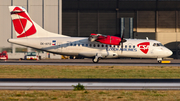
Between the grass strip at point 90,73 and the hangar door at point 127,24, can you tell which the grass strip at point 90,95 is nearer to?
the grass strip at point 90,73

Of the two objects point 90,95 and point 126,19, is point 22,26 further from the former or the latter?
point 126,19

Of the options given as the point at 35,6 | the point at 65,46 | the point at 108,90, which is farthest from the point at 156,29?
the point at 108,90

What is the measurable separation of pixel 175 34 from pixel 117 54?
3639 cm

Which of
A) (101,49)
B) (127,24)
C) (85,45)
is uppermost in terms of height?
(127,24)

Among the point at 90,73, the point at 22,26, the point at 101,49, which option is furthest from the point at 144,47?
the point at 22,26

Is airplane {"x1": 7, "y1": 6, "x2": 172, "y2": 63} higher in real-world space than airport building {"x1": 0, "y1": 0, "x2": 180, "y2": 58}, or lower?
lower

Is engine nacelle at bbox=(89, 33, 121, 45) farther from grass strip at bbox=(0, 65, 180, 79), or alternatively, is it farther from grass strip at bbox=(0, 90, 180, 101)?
grass strip at bbox=(0, 90, 180, 101)

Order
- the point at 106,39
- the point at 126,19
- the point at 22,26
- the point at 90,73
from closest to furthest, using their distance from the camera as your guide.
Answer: the point at 90,73 → the point at 106,39 → the point at 22,26 → the point at 126,19

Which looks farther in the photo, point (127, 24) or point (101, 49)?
point (127, 24)

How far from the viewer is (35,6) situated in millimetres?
65250

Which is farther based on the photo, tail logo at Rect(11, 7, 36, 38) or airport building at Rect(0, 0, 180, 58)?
airport building at Rect(0, 0, 180, 58)

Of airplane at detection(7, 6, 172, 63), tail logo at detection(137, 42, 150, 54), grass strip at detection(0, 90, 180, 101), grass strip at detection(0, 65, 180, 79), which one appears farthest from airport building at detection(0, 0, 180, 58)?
grass strip at detection(0, 90, 180, 101)

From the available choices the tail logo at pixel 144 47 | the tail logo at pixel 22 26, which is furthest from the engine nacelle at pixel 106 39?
the tail logo at pixel 22 26

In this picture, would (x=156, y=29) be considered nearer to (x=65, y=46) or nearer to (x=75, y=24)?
(x=75, y=24)
